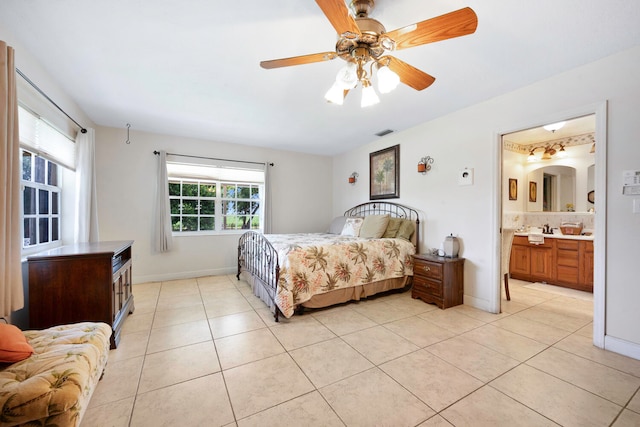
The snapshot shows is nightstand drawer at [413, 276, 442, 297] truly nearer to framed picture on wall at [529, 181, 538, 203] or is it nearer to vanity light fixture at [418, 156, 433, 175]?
vanity light fixture at [418, 156, 433, 175]

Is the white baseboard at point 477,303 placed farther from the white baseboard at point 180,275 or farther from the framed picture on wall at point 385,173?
the white baseboard at point 180,275

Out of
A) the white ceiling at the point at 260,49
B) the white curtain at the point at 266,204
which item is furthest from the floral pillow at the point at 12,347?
the white curtain at the point at 266,204

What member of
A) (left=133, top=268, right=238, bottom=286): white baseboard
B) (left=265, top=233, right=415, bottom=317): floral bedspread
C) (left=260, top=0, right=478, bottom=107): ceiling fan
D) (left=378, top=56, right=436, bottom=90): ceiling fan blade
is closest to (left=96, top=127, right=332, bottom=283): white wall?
(left=133, top=268, right=238, bottom=286): white baseboard

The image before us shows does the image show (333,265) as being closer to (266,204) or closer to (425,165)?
(425,165)

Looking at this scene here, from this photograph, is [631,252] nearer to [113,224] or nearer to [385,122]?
[385,122]

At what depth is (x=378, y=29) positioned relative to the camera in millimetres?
1443

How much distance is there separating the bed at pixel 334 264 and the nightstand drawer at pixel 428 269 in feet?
0.78

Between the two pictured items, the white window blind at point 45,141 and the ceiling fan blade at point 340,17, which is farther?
the white window blind at point 45,141

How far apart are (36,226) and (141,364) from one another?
1.86 m

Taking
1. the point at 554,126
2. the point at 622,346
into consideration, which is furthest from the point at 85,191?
the point at 554,126

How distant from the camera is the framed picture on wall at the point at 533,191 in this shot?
4.71 m

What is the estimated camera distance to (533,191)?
15.5 feet

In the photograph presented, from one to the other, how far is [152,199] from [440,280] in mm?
4527

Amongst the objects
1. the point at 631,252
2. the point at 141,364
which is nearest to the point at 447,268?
the point at 631,252
